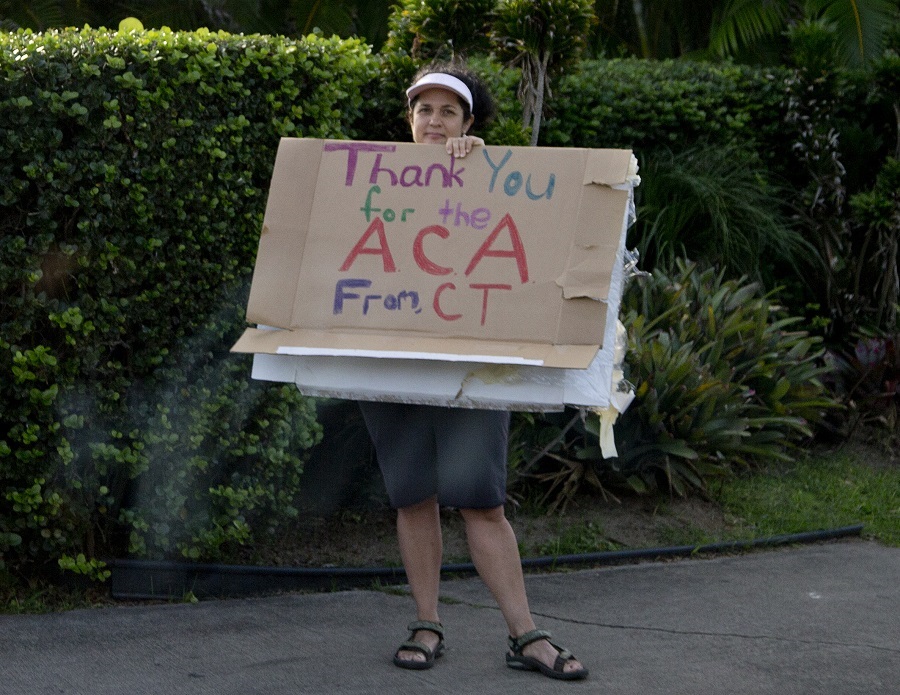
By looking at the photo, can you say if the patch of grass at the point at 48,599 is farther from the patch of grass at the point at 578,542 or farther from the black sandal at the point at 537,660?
the patch of grass at the point at 578,542

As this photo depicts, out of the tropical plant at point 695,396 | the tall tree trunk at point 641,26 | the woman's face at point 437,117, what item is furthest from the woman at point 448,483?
the tall tree trunk at point 641,26

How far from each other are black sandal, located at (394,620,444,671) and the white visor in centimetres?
167

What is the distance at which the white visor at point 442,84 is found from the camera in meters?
3.69

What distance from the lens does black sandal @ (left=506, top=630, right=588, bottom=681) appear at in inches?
145

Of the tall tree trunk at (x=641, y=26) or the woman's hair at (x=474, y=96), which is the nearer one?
the woman's hair at (x=474, y=96)

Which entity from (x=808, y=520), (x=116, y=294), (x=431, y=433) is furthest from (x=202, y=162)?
(x=808, y=520)

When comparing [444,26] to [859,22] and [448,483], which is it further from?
[859,22]

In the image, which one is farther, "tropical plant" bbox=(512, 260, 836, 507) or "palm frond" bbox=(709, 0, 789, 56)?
"palm frond" bbox=(709, 0, 789, 56)

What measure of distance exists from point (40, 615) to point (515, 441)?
2413 millimetres

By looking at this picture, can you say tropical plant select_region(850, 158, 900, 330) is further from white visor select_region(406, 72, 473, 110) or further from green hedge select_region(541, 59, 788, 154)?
white visor select_region(406, 72, 473, 110)

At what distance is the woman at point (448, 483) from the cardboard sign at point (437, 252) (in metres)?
0.22

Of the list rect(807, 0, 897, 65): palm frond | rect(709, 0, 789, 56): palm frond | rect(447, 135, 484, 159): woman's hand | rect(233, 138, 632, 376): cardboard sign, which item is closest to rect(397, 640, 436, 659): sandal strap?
rect(233, 138, 632, 376): cardboard sign

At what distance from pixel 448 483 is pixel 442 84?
1231 mm

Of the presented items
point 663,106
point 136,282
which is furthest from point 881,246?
point 136,282
